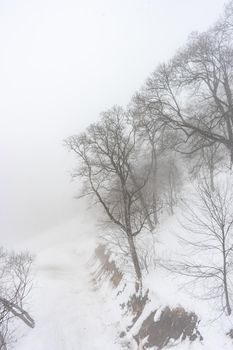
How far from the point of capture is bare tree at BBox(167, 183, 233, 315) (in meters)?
11.6

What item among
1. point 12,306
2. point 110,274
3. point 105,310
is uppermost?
point 110,274

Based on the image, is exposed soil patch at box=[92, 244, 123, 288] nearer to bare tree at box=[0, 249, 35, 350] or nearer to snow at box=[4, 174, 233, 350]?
snow at box=[4, 174, 233, 350]

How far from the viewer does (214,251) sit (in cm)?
1451

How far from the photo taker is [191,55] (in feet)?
60.1

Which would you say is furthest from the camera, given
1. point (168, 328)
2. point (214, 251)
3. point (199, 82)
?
point (199, 82)

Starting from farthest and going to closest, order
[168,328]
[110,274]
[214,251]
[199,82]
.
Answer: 1. [110,274]
2. [199,82]
3. [214,251]
4. [168,328]

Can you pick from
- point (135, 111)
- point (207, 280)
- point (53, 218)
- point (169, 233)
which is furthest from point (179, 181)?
point (53, 218)

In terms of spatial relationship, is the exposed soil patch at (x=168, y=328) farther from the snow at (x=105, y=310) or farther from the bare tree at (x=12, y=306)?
the bare tree at (x=12, y=306)

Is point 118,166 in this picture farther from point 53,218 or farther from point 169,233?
point 53,218

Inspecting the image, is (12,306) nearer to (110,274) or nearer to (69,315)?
(69,315)

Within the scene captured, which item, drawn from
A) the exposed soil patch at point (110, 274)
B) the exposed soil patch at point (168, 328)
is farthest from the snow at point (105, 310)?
the exposed soil patch at point (110, 274)

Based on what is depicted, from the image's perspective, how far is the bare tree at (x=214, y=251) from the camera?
11.6 metres

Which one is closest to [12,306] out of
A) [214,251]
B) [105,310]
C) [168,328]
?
[105,310]

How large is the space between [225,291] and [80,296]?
1751cm
